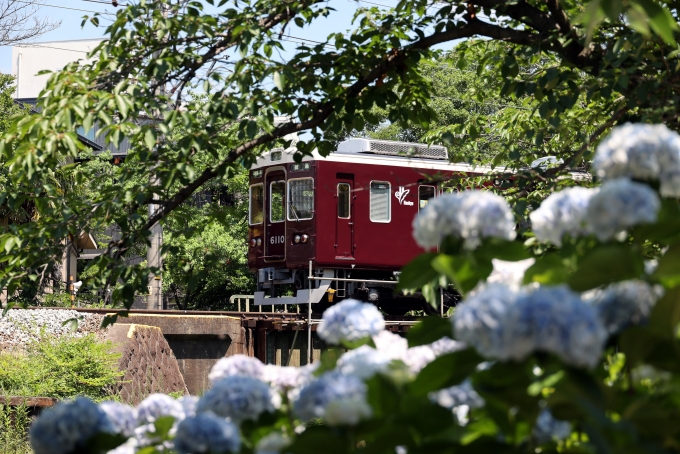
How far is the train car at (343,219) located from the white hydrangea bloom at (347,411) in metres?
16.3

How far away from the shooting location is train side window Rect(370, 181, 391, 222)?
1856 cm

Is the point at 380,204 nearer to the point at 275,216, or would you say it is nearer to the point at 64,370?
the point at 275,216

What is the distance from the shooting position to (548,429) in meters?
1.61

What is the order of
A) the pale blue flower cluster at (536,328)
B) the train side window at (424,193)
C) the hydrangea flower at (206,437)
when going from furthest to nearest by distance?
the train side window at (424,193), the hydrangea flower at (206,437), the pale blue flower cluster at (536,328)

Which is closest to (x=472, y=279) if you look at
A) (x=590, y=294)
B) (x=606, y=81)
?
(x=590, y=294)

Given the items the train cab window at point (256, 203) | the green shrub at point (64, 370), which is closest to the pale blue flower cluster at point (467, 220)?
the green shrub at point (64, 370)

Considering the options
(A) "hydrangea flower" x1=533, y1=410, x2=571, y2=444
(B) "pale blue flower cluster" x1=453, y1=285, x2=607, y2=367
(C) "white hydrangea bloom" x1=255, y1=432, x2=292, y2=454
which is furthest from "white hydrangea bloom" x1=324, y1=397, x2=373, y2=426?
(A) "hydrangea flower" x1=533, y1=410, x2=571, y2=444

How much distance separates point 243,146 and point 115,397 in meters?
6.00

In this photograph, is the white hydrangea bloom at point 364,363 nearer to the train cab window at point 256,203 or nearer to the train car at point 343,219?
the train car at point 343,219

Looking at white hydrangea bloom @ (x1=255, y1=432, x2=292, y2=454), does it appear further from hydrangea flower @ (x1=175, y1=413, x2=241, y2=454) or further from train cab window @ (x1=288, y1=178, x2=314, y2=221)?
train cab window @ (x1=288, y1=178, x2=314, y2=221)

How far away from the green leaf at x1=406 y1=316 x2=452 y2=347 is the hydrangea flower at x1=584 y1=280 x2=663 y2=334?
0.29 m

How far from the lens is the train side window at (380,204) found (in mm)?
18562

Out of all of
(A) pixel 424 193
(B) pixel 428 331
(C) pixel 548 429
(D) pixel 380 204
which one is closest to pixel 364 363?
(B) pixel 428 331

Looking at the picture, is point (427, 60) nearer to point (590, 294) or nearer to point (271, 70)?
point (271, 70)
